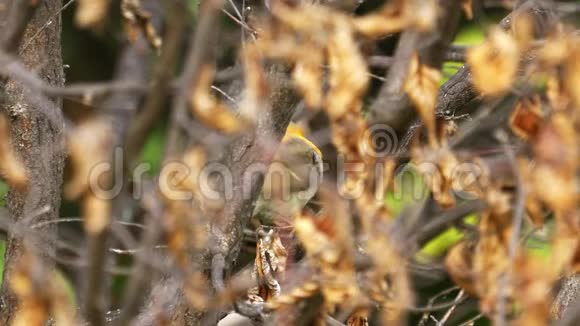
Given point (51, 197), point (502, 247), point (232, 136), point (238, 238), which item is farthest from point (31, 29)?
point (502, 247)

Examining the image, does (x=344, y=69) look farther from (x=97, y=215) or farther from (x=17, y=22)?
(x=17, y=22)

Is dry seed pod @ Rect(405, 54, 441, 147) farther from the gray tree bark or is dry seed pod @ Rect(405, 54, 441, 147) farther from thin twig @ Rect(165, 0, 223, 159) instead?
the gray tree bark

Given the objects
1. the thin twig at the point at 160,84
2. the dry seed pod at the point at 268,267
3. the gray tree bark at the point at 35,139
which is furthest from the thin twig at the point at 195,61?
the gray tree bark at the point at 35,139

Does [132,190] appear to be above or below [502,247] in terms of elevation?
below

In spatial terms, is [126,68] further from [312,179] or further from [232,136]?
[232,136]

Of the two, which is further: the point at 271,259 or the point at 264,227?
the point at 264,227

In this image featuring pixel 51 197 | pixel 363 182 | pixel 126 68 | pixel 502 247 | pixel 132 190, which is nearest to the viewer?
pixel 502 247

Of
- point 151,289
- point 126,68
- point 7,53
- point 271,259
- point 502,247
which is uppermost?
point 7,53

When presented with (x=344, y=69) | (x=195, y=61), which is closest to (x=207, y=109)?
(x=195, y=61)

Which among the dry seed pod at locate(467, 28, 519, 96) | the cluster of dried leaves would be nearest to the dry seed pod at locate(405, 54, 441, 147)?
the cluster of dried leaves
